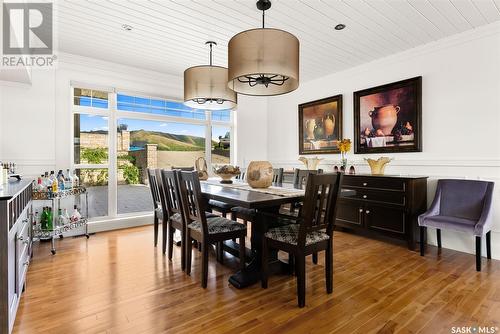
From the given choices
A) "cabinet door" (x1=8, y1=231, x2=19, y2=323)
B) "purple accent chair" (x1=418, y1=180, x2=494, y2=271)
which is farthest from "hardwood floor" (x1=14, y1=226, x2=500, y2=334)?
"purple accent chair" (x1=418, y1=180, x2=494, y2=271)

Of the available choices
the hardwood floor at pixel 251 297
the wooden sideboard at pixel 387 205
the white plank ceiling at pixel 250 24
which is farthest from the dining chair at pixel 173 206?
the wooden sideboard at pixel 387 205

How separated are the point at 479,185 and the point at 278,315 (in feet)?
9.06

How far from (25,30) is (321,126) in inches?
168

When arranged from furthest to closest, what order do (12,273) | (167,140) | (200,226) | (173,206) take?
(167,140) < (173,206) < (200,226) < (12,273)

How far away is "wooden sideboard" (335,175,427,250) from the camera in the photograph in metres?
3.34

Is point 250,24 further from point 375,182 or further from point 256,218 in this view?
point 375,182

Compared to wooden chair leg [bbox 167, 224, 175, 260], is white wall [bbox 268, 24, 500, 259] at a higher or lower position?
higher

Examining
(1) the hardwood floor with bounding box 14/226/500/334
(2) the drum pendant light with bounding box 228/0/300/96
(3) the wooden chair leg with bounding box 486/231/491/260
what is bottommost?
(1) the hardwood floor with bounding box 14/226/500/334

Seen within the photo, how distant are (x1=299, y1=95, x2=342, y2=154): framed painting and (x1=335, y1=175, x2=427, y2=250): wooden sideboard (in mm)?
976

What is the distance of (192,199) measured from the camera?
2459 mm

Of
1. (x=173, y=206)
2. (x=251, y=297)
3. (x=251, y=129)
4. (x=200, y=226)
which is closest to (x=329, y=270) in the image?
(x=251, y=297)

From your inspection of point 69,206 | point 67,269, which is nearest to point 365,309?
point 67,269

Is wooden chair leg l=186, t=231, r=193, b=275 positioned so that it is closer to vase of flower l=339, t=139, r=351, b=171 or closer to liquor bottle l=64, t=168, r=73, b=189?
liquor bottle l=64, t=168, r=73, b=189

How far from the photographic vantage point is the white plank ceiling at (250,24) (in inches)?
109
